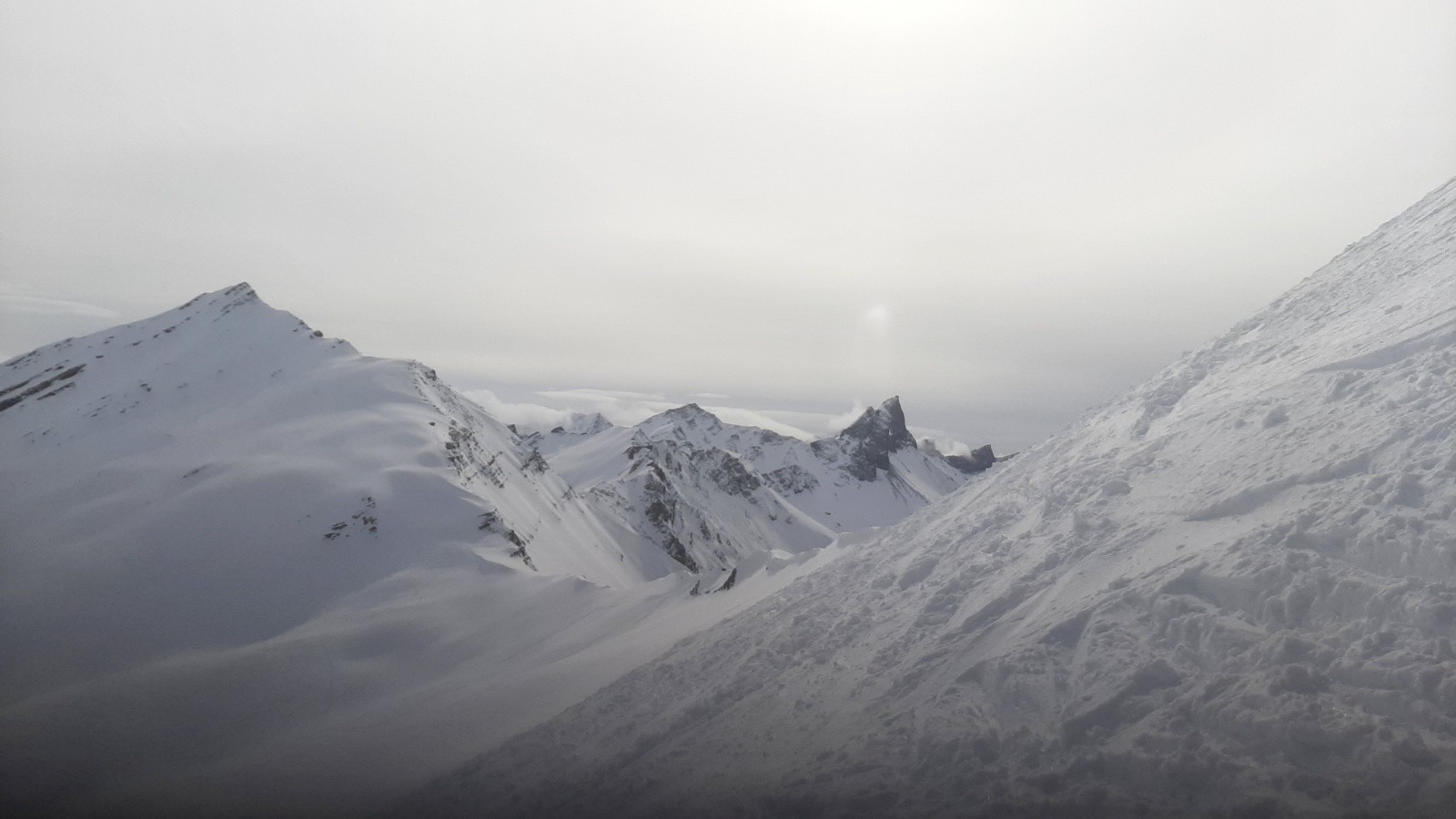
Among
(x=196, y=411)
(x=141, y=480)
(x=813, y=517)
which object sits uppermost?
(x=196, y=411)

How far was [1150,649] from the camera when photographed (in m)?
9.20

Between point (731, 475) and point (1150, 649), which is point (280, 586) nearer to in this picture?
point (1150, 649)

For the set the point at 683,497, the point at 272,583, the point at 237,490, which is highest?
the point at 237,490

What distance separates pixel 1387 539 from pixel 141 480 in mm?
50209

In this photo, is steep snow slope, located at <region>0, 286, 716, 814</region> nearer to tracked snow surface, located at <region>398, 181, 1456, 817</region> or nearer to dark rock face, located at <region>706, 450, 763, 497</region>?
tracked snow surface, located at <region>398, 181, 1456, 817</region>

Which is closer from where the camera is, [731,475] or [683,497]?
[683,497]

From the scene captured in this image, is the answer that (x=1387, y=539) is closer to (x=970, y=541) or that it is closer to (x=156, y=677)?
(x=970, y=541)

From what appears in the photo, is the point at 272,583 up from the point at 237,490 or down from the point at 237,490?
down

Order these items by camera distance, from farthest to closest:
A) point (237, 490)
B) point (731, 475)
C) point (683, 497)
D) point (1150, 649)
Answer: point (731, 475)
point (683, 497)
point (237, 490)
point (1150, 649)

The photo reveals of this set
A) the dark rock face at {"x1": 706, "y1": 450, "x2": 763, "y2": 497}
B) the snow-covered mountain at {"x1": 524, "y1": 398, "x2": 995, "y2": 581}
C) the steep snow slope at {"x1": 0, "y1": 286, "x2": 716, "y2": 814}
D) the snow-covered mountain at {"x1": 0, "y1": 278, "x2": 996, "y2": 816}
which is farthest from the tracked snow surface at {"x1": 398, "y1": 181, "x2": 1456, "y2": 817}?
the dark rock face at {"x1": 706, "y1": 450, "x2": 763, "y2": 497}

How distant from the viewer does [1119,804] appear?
7.45m

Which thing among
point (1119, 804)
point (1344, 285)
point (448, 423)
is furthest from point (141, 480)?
point (1344, 285)

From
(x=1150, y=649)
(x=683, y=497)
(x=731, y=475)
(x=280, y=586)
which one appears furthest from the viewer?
(x=731, y=475)

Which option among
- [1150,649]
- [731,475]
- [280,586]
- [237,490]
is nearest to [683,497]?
[731,475]
